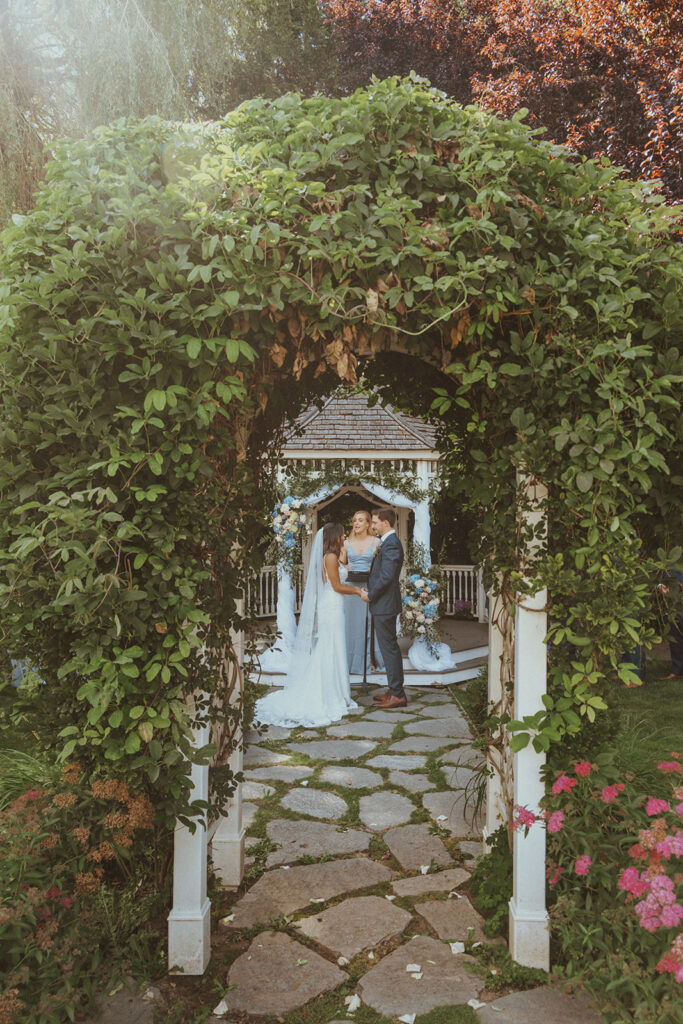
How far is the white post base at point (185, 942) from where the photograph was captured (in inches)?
124

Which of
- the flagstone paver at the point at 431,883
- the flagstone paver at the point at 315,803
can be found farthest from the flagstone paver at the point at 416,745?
the flagstone paver at the point at 431,883

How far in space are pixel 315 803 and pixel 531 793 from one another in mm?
2481

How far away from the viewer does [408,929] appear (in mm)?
3566

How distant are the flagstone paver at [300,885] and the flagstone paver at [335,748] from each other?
6.74 ft

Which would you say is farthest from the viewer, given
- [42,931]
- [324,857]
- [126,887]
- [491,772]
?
[324,857]

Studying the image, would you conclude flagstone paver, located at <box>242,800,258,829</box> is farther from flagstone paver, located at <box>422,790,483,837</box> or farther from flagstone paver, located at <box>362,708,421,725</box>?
flagstone paver, located at <box>362,708,421,725</box>

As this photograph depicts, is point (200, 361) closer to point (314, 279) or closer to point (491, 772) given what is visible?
point (314, 279)

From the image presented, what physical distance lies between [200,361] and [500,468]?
1.35 metres

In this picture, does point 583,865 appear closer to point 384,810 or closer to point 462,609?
point 384,810

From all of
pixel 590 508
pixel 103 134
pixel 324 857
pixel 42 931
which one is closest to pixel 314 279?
pixel 103 134

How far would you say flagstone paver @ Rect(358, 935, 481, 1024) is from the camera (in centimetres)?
296

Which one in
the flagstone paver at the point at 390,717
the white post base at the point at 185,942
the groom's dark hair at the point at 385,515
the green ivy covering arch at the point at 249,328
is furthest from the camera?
the groom's dark hair at the point at 385,515

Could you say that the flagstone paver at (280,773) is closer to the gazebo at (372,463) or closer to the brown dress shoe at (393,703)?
the brown dress shoe at (393,703)

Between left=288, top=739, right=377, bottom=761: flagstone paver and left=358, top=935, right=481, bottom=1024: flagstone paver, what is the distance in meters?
3.00
